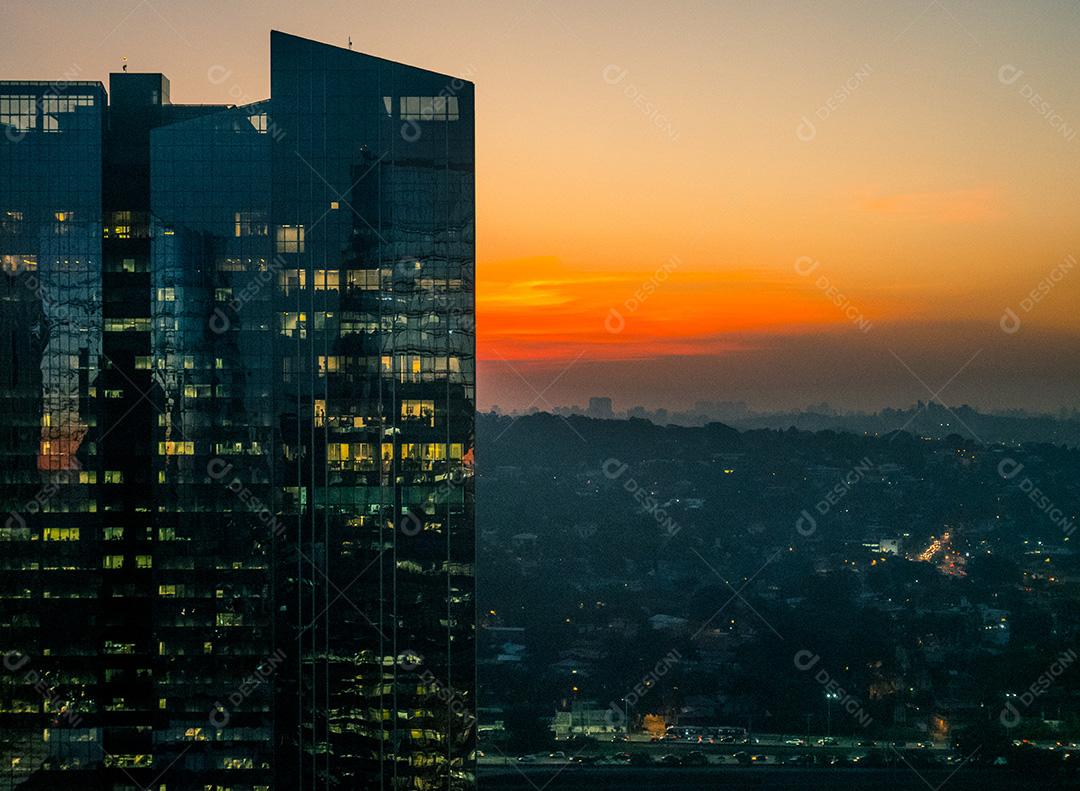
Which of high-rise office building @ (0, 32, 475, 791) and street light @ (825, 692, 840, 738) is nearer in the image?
high-rise office building @ (0, 32, 475, 791)

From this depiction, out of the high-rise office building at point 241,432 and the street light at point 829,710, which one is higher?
the high-rise office building at point 241,432

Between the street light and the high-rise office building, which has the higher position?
the high-rise office building

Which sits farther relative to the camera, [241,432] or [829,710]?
[829,710]

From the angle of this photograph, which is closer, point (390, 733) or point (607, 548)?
point (390, 733)

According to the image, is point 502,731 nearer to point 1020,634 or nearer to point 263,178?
point 263,178

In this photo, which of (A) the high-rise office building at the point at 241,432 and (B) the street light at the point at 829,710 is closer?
(A) the high-rise office building at the point at 241,432

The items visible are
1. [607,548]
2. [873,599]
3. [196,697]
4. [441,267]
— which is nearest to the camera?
[441,267]

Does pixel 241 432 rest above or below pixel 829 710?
above

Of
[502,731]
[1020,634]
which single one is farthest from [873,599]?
[502,731]
